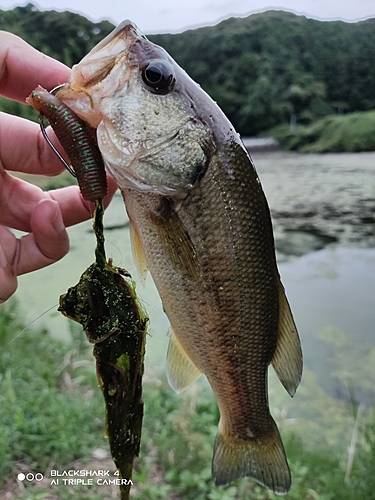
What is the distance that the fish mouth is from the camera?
2.68 ft

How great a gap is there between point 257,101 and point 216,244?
1746 centimetres

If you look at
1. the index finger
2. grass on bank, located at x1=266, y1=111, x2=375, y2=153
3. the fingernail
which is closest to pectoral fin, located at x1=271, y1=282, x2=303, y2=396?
the fingernail

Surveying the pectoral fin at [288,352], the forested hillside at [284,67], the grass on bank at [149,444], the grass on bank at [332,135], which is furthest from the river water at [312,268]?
the forested hillside at [284,67]

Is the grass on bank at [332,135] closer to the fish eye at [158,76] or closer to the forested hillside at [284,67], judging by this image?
the forested hillside at [284,67]

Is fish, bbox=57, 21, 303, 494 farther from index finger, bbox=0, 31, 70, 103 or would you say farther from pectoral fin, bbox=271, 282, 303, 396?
index finger, bbox=0, 31, 70, 103

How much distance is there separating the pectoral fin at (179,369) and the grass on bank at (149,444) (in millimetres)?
824

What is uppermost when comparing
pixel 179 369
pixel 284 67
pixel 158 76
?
pixel 284 67

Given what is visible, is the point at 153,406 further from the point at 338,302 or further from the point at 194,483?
the point at 338,302

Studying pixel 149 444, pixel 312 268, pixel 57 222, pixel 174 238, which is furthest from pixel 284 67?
pixel 174 238

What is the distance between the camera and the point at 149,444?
2.30 meters

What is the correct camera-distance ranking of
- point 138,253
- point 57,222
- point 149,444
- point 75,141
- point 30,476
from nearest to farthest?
point 75,141, point 138,253, point 57,222, point 30,476, point 149,444

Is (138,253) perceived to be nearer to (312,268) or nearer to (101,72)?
(101,72)

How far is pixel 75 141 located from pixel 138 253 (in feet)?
0.99

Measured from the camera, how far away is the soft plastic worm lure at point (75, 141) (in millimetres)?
792
